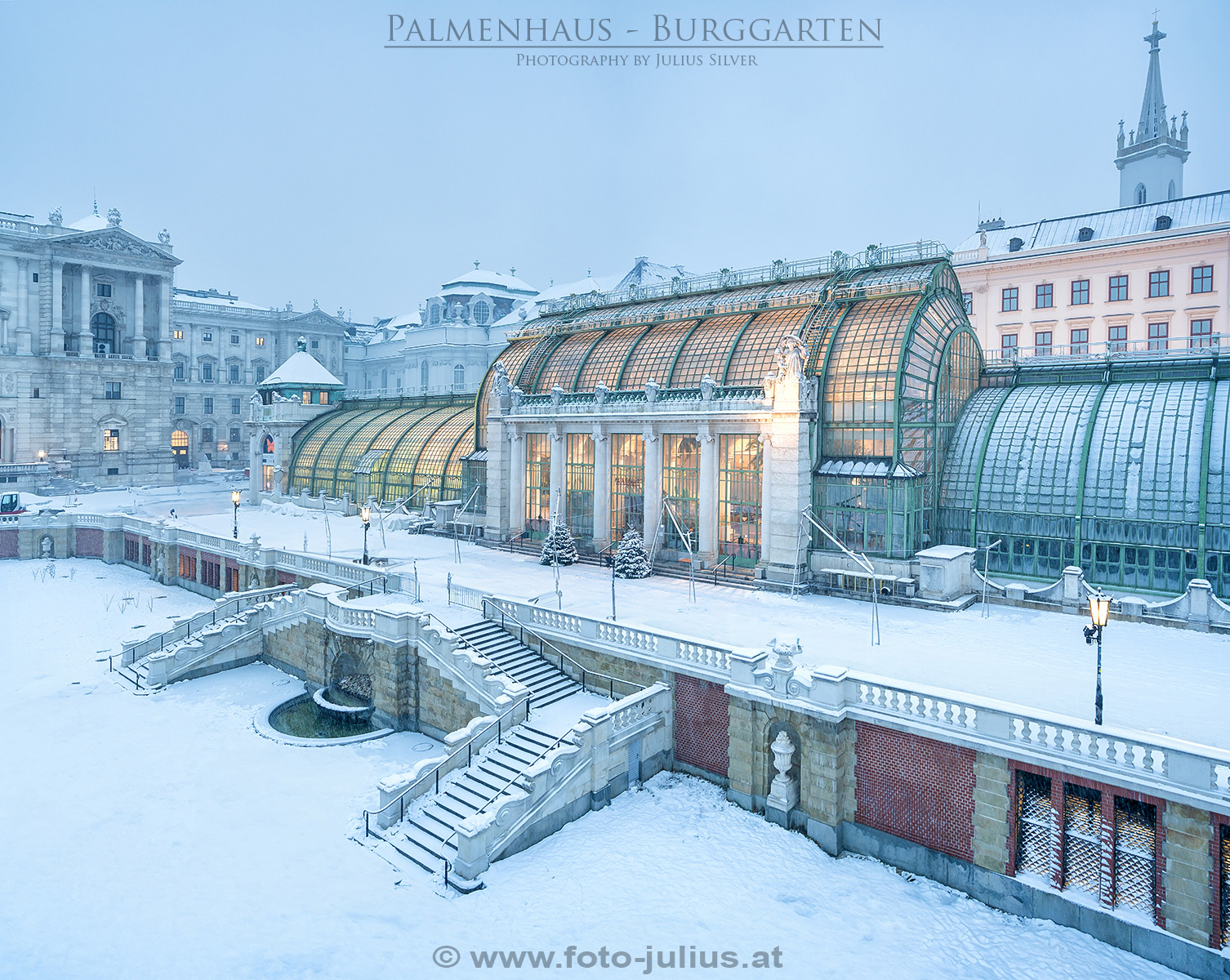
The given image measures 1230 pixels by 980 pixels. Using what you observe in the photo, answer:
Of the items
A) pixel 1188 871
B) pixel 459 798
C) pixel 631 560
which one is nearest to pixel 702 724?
pixel 459 798

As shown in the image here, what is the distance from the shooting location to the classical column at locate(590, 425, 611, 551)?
133 ft

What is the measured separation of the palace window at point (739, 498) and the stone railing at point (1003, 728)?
1407 centimetres

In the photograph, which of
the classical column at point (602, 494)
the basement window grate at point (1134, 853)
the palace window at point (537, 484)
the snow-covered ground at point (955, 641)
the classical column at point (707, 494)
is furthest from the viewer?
the palace window at point (537, 484)

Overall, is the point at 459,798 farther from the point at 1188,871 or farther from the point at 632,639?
the point at 1188,871

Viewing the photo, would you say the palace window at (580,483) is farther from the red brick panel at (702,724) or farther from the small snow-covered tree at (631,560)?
the red brick panel at (702,724)

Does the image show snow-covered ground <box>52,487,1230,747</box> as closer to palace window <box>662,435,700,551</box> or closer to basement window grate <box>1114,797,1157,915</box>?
basement window grate <box>1114,797,1157,915</box>

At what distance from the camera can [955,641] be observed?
992 inches

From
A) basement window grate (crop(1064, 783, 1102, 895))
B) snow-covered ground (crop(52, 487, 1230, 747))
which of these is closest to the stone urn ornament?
snow-covered ground (crop(52, 487, 1230, 747))

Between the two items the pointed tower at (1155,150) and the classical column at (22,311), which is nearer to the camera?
the pointed tower at (1155,150)

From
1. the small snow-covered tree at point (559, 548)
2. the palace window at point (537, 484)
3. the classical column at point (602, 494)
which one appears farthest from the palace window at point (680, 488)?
the palace window at point (537, 484)

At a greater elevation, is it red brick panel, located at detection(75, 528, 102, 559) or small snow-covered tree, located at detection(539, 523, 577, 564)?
small snow-covered tree, located at detection(539, 523, 577, 564)

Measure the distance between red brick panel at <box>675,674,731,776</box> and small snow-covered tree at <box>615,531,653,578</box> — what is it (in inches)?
496

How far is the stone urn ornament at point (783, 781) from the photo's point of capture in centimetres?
2064

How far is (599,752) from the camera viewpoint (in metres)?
21.9
